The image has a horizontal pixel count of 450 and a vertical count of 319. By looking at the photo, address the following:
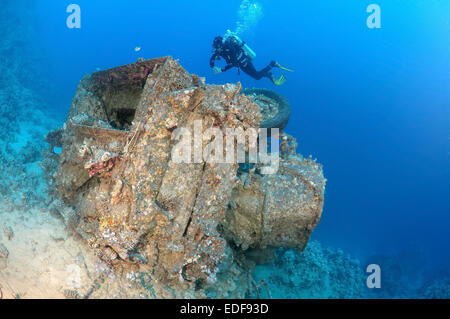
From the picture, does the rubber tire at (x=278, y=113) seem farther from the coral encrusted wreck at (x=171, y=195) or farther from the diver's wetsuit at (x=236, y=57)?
the diver's wetsuit at (x=236, y=57)

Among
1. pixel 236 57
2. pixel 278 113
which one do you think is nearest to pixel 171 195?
pixel 278 113

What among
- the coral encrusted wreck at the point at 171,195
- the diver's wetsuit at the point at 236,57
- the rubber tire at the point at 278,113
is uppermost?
the diver's wetsuit at the point at 236,57

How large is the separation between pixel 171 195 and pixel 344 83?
335ft

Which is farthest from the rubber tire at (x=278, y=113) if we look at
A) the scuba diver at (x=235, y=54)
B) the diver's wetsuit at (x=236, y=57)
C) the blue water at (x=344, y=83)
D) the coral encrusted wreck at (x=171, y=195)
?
the blue water at (x=344, y=83)

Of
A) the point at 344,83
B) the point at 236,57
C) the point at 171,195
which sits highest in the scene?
the point at 344,83

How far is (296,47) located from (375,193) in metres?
82.1

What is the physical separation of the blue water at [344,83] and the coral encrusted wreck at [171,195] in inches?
857

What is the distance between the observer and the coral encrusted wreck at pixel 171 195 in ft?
12.4

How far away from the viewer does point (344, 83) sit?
89562 millimetres

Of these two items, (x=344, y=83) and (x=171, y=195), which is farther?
(x=344, y=83)

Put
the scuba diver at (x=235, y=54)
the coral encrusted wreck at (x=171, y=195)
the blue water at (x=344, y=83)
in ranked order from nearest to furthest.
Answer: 1. the coral encrusted wreck at (x=171, y=195)
2. the scuba diver at (x=235, y=54)
3. the blue water at (x=344, y=83)

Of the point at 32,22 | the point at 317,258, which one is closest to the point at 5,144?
the point at 317,258

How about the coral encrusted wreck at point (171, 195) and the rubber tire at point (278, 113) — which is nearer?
the coral encrusted wreck at point (171, 195)

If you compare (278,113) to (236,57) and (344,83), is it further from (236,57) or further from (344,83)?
(344,83)
